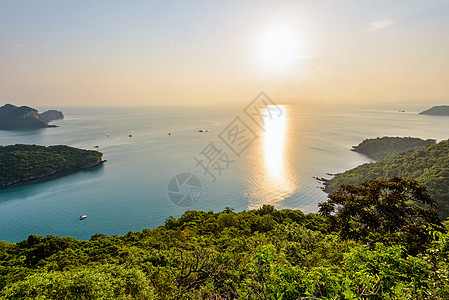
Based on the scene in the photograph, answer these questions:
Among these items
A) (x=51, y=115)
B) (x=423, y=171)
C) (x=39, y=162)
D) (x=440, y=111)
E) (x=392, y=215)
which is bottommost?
(x=423, y=171)

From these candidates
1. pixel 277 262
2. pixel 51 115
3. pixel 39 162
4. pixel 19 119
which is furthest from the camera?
pixel 51 115

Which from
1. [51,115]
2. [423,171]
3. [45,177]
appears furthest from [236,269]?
[51,115]

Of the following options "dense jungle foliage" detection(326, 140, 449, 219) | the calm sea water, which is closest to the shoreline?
the calm sea water

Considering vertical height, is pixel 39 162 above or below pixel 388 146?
above

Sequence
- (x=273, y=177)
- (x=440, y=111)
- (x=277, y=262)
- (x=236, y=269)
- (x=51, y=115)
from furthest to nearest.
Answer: (x=440, y=111) < (x=51, y=115) < (x=273, y=177) < (x=236, y=269) < (x=277, y=262)

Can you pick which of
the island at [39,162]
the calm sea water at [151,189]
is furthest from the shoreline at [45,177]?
the calm sea water at [151,189]

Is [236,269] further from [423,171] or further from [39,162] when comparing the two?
[39,162]

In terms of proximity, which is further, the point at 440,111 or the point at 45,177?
the point at 440,111
